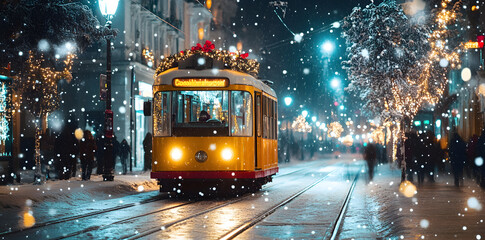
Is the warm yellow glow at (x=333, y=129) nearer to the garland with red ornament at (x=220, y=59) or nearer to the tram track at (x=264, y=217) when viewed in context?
the garland with red ornament at (x=220, y=59)

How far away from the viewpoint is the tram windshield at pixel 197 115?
19297 millimetres

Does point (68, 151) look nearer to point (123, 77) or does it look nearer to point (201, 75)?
point (201, 75)

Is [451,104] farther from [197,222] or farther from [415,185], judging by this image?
[197,222]

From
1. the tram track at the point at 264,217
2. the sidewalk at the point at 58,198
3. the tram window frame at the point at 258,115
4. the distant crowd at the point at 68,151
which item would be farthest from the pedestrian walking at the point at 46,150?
the tram track at the point at 264,217

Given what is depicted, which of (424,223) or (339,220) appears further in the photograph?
(339,220)

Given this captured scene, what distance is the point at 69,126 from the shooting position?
24047mm

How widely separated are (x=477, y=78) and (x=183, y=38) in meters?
24.2

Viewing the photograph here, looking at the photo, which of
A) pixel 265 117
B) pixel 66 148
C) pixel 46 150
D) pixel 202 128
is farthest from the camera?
pixel 46 150

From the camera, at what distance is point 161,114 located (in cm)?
1941

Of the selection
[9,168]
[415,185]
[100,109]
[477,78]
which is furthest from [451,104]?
[9,168]

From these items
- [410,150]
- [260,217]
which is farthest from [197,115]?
[410,150]

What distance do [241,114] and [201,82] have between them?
1.29 metres

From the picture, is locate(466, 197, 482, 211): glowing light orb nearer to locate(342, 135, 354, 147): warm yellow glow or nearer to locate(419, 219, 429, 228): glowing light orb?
locate(419, 219, 429, 228): glowing light orb

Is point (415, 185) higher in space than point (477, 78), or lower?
lower
